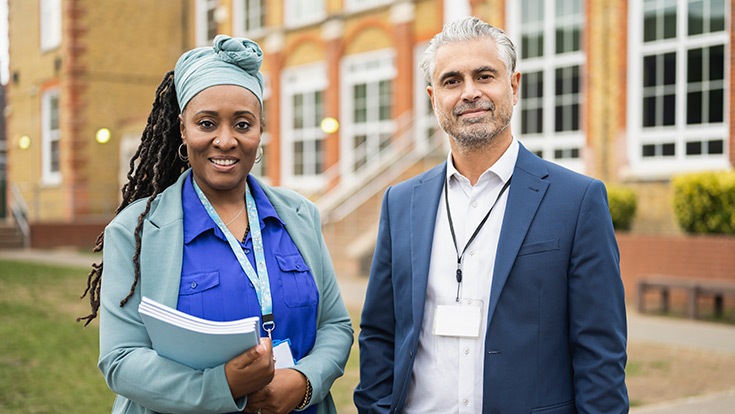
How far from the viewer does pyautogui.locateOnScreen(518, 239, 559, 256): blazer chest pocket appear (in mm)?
2393

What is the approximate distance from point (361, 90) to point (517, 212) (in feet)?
57.1

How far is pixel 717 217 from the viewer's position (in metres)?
10.3

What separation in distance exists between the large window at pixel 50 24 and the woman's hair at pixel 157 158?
2423cm

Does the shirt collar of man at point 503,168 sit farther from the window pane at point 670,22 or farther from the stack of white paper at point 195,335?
the window pane at point 670,22

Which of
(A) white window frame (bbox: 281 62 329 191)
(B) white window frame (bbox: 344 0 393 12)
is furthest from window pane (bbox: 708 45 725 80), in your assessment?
(A) white window frame (bbox: 281 62 329 191)

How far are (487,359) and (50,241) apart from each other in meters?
23.4

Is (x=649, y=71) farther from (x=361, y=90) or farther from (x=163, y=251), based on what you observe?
(x=163, y=251)

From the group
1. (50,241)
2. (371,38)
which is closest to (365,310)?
(371,38)

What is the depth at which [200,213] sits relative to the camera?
2.39 meters

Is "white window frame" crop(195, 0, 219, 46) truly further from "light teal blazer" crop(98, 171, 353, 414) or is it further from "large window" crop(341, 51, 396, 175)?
"light teal blazer" crop(98, 171, 353, 414)

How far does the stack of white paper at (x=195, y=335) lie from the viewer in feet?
6.56

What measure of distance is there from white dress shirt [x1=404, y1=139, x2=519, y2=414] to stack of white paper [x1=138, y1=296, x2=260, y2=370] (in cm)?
73

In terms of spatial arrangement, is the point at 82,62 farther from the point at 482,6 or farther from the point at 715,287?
the point at 715,287

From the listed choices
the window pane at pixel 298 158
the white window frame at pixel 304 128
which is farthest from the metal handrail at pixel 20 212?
the window pane at pixel 298 158
